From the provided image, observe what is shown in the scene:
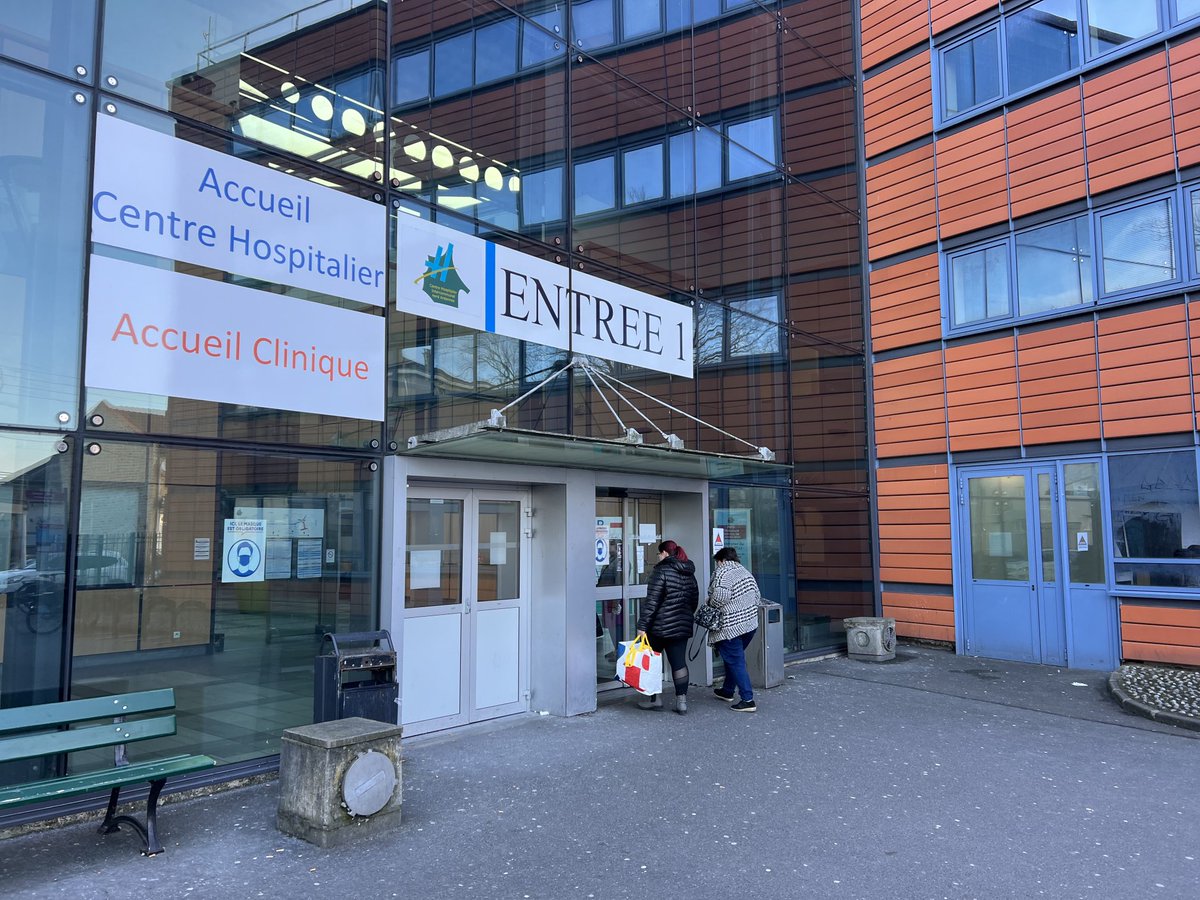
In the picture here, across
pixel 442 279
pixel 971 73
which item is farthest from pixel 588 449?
pixel 971 73

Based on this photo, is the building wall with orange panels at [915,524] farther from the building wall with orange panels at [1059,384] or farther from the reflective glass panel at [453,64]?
the reflective glass panel at [453,64]

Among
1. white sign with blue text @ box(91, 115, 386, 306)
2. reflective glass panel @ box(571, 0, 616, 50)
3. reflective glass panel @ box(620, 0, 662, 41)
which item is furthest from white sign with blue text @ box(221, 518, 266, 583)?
reflective glass panel @ box(620, 0, 662, 41)

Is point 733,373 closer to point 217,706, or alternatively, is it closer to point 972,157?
point 972,157

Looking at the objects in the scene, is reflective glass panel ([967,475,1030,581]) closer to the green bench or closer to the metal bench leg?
the green bench

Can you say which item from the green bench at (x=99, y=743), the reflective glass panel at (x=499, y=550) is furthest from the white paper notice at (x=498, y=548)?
the green bench at (x=99, y=743)

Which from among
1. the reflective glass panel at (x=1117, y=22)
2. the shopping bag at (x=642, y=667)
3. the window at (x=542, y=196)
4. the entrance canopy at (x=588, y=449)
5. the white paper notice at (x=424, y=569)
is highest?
the reflective glass panel at (x=1117, y=22)

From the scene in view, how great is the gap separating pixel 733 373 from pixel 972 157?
16.8ft

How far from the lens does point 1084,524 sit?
35.4 ft

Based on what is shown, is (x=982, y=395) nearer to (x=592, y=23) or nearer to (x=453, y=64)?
(x=592, y=23)

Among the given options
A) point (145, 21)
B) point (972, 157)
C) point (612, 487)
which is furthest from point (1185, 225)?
point (145, 21)

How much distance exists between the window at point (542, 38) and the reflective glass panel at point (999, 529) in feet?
26.1

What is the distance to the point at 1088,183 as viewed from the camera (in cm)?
1091

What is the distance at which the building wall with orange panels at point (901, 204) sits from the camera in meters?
12.8

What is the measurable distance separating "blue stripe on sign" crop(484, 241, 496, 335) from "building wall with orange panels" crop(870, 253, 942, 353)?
7.56 m
